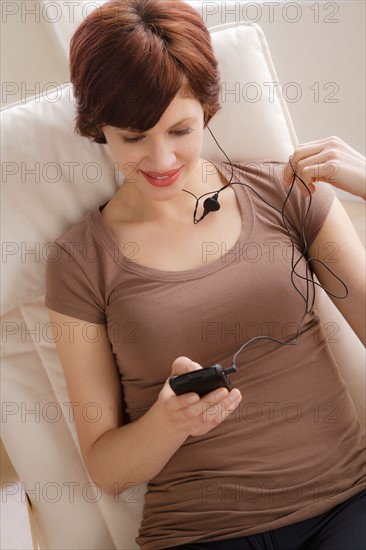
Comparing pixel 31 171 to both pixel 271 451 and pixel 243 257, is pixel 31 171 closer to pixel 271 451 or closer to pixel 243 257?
pixel 243 257

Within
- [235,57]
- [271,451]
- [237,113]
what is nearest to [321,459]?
[271,451]

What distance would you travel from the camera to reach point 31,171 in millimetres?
1425

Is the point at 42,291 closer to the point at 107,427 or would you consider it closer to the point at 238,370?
the point at 107,427

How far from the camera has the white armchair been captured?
1.44 meters

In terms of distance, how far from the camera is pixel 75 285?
4.35ft

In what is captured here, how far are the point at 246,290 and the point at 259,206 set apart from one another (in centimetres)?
18

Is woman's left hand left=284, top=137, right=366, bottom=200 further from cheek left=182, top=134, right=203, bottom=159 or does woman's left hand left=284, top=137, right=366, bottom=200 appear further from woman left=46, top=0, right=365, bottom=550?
cheek left=182, top=134, right=203, bottom=159

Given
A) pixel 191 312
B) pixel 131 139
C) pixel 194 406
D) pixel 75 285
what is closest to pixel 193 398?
pixel 194 406

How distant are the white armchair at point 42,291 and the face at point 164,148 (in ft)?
0.65

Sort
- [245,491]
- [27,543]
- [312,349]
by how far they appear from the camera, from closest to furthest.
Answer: [245,491] → [312,349] → [27,543]

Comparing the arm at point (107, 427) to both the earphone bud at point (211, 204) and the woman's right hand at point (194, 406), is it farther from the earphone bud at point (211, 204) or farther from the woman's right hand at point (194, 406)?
the earphone bud at point (211, 204)

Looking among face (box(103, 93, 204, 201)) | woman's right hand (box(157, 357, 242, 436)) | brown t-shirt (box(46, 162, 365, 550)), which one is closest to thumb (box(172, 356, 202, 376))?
woman's right hand (box(157, 357, 242, 436))

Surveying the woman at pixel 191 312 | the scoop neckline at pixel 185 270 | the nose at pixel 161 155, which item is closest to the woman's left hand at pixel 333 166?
the woman at pixel 191 312

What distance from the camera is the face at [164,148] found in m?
1.22
